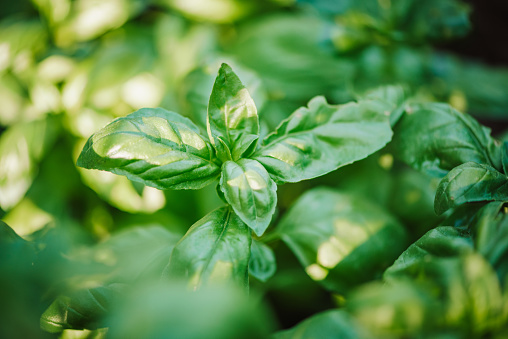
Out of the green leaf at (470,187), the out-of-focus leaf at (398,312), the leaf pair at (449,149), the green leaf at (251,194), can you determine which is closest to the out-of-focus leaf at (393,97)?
the leaf pair at (449,149)

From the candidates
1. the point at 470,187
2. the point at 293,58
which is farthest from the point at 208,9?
the point at 470,187

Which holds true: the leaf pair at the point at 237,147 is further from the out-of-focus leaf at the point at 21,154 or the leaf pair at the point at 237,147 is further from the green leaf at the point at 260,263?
the out-of-focus leaf at the point at 21,154

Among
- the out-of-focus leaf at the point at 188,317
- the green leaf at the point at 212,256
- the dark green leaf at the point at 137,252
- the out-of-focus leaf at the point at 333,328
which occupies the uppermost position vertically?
the out-of-focus leaf at the point at 188,317

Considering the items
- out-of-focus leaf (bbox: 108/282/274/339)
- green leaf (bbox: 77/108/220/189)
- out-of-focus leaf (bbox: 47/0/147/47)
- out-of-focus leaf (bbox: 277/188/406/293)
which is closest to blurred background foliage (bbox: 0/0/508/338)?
out-of-focus leaf (bbox: 47/0/147/47)

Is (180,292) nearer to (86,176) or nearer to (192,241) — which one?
(192,241)

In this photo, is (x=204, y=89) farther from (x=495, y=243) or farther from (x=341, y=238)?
(x=495, y=243)

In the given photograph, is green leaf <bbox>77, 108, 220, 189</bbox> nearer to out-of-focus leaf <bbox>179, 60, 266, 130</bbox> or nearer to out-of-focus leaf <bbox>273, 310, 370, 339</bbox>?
out-of-focus leaf <bbox>179, 60, 266, 130</bbox>
